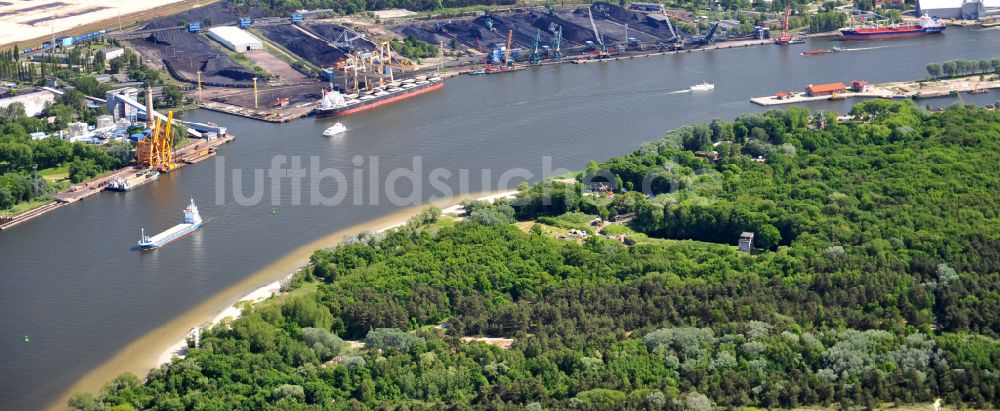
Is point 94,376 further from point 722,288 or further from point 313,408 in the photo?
point 722,288

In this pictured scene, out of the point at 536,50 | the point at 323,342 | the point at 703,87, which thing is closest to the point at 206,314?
the point at 323,342

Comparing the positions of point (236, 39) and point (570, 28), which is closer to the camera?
point (236, 39)

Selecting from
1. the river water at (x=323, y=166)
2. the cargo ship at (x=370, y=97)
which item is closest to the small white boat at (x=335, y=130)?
the river water at (x=323, y=166)

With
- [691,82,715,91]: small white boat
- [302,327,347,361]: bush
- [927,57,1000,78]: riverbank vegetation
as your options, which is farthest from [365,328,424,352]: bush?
[927,57,1000,78]: riverbank vegetation

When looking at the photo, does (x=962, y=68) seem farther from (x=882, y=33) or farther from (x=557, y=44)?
(x=557, y=44)

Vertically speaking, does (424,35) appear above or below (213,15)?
below

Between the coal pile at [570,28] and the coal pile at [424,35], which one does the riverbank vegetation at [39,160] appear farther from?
the coal pile at [570,28]
